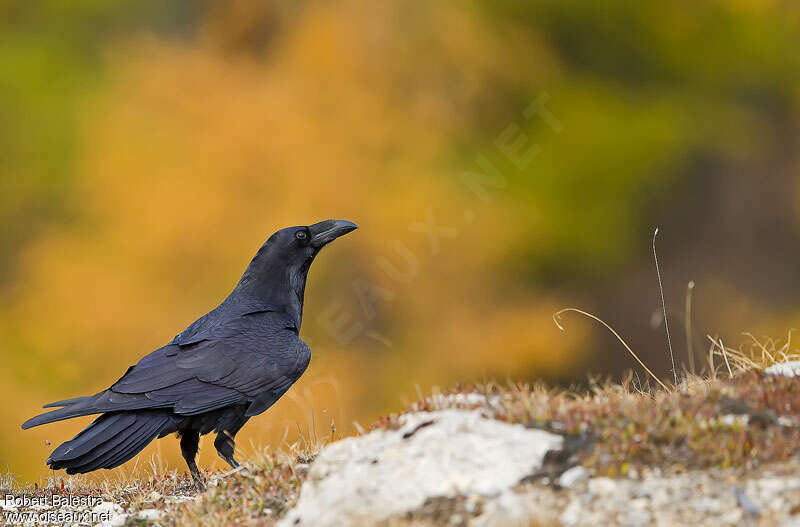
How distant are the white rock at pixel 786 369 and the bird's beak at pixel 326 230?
3.00 m

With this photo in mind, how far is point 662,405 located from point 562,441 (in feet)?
1.67

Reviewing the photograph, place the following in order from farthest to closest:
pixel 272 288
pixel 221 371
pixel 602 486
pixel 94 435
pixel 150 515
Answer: pixel 272 288 → pixel 221 371 → pixel 94 435 → pixel 150 515 → pixel 602 486

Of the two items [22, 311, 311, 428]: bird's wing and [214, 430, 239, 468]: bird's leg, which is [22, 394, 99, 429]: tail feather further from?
[214, 430, 239, 468]: bird's leg

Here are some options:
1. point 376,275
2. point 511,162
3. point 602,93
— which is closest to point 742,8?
point 602,93

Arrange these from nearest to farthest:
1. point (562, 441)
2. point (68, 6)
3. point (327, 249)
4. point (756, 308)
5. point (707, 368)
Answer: point (562, 441) < point (707, 368) < point (756, 308) < point (327, 249) < point (68, 6)

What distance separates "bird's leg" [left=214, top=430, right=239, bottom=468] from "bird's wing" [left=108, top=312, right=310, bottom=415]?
0.19 meters

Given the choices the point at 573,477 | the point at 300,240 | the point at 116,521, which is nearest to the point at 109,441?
the point at 116,521

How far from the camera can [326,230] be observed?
6.53 metres

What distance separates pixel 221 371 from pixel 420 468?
2046mm

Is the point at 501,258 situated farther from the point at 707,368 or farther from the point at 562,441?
the point at 562,441

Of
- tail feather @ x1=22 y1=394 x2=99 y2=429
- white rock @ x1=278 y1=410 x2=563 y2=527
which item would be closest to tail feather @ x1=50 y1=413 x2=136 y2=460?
tail feather @ x1=22 y1=394 x2=99 y2=429

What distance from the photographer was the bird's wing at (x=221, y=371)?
17.1ft

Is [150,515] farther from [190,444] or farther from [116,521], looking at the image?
[190,444]

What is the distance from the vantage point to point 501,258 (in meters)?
12.0
